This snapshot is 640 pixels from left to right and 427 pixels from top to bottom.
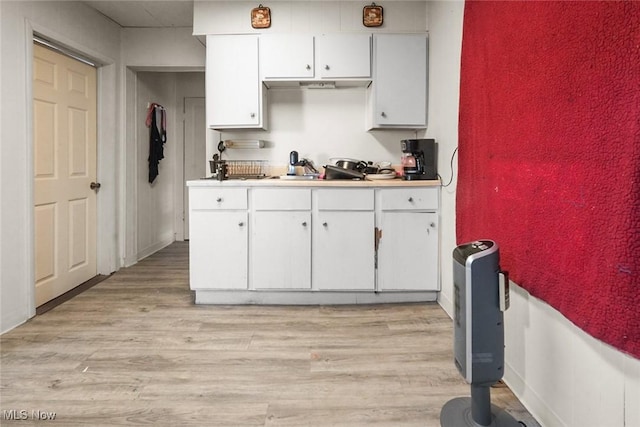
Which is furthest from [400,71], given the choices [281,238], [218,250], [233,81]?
[218,250]

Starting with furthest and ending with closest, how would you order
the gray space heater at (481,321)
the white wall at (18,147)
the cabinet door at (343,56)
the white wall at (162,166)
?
the white wall at (162,166) → the cabinet door at (343,56) → the white wall at (18,147) → the gray space heater at (481,321)

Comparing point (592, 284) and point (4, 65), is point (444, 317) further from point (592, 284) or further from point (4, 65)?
point (4, 65)

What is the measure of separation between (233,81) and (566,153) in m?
2.59

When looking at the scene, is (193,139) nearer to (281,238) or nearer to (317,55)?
(317,55)

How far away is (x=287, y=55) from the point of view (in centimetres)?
320

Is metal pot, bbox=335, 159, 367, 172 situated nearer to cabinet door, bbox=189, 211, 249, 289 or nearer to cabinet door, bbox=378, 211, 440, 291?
cabinet door, bbox=378, 211, 440, 291

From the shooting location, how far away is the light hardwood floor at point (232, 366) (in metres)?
1.65

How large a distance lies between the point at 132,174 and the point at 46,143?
4.01 ft

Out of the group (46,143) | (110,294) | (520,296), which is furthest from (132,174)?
(520,296)

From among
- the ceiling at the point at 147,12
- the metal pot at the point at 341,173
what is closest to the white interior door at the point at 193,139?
the ceiling at the point at 147,12

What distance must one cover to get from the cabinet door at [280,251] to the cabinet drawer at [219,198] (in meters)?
0.16

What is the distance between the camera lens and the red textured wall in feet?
3.53

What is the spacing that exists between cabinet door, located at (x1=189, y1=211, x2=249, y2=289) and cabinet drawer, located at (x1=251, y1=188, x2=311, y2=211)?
207 millimetres

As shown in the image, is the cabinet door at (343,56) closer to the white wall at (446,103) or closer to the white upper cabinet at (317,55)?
the white upper cabinet at (317,55)
